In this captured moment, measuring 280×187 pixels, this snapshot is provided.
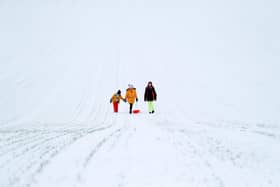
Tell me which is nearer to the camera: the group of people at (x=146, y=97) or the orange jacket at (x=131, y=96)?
the group of people at (x=146, y=97)

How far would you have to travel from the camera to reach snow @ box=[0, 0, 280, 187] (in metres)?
5.22

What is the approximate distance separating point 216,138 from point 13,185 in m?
5.16

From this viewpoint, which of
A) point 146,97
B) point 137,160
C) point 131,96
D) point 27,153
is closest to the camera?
point 137,160

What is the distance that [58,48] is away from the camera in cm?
4400

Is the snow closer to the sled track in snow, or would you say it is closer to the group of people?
the sled track in snow

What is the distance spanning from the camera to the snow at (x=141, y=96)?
206 inches

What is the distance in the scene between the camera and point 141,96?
882 inches

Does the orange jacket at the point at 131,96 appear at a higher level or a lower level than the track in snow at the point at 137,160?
higher

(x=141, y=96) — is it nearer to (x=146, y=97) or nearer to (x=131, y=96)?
(x=131, y=96)

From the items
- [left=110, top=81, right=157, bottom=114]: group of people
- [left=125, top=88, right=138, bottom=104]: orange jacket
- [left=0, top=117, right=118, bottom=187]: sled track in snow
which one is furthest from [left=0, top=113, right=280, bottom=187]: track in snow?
[left=125, top=88, right=138, bottom=104]: orange jacket

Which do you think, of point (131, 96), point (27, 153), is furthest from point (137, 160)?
point (131, 96)

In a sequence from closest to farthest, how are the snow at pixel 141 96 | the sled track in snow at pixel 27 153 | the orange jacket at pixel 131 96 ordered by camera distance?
the sled track in snow at pixel 27 153 < the snow at pixel 141 96 < the orange jacket at pixel 131 96

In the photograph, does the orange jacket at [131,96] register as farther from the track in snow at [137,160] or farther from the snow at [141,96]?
the track in snow at [137,160]

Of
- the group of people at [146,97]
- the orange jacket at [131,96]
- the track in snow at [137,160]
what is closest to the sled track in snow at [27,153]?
the track in snow at [137,160]
